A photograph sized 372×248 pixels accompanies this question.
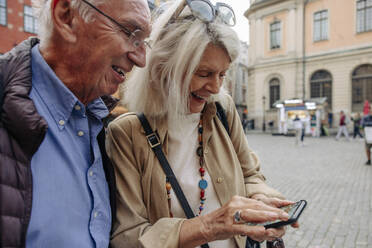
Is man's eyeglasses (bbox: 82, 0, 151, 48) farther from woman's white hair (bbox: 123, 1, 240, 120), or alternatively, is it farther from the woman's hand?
the woman's hand

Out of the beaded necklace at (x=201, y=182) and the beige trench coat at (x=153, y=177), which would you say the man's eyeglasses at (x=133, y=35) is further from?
the beaded necklace at (x=201, y=182)

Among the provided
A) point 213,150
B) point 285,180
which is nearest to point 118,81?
point 213,150

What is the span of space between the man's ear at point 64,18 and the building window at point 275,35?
2614cm

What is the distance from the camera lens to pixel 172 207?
137 cm

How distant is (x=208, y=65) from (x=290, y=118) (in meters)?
19.2

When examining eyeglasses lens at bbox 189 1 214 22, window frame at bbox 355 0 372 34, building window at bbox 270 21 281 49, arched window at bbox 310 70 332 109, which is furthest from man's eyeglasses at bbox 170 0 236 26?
building window at bbox 270 21 281 49

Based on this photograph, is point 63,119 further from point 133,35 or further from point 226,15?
point 226,15

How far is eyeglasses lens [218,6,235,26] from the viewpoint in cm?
149

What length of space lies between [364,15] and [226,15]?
24.7 meters

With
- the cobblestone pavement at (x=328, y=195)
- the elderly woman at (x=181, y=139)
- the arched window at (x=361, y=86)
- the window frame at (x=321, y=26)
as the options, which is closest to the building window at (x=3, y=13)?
the cobblestone pavement at (x=328, y=195)

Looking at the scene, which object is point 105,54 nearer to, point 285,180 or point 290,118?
point 285,180

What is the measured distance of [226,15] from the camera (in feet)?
4.95

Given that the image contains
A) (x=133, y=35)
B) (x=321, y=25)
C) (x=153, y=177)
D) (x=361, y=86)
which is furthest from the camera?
(x=321, y=25)

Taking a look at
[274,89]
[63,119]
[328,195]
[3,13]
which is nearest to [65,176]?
[63,119]
